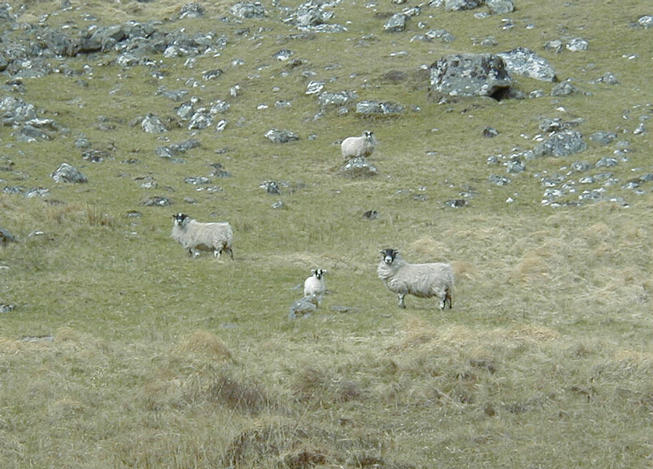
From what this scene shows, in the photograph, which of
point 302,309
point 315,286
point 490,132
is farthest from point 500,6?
point 302,309

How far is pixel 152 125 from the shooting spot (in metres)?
49.2

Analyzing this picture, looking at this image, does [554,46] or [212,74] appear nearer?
[554,46]

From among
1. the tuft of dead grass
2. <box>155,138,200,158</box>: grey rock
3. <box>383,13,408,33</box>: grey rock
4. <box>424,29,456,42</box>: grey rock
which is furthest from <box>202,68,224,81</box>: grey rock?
the tuft of dead grass

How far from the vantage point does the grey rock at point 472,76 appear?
47.9 metres

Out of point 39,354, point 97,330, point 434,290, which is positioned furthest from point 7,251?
point 434,290

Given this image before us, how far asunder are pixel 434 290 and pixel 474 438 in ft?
36.4

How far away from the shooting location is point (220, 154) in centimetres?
4453

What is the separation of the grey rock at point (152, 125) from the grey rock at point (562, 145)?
987 inches

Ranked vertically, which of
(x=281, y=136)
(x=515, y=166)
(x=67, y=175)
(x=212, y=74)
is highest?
(x=67, y=175)

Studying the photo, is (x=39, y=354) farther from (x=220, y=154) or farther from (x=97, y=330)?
(x=220, y=154)

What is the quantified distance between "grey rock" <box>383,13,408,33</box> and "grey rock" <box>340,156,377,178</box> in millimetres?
28168

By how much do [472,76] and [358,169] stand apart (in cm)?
Answer: 1348

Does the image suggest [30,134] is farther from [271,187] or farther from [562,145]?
[562,145]

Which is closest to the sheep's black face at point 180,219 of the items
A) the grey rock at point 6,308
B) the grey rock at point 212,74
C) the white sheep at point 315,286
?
the white sheep at point 315,286
